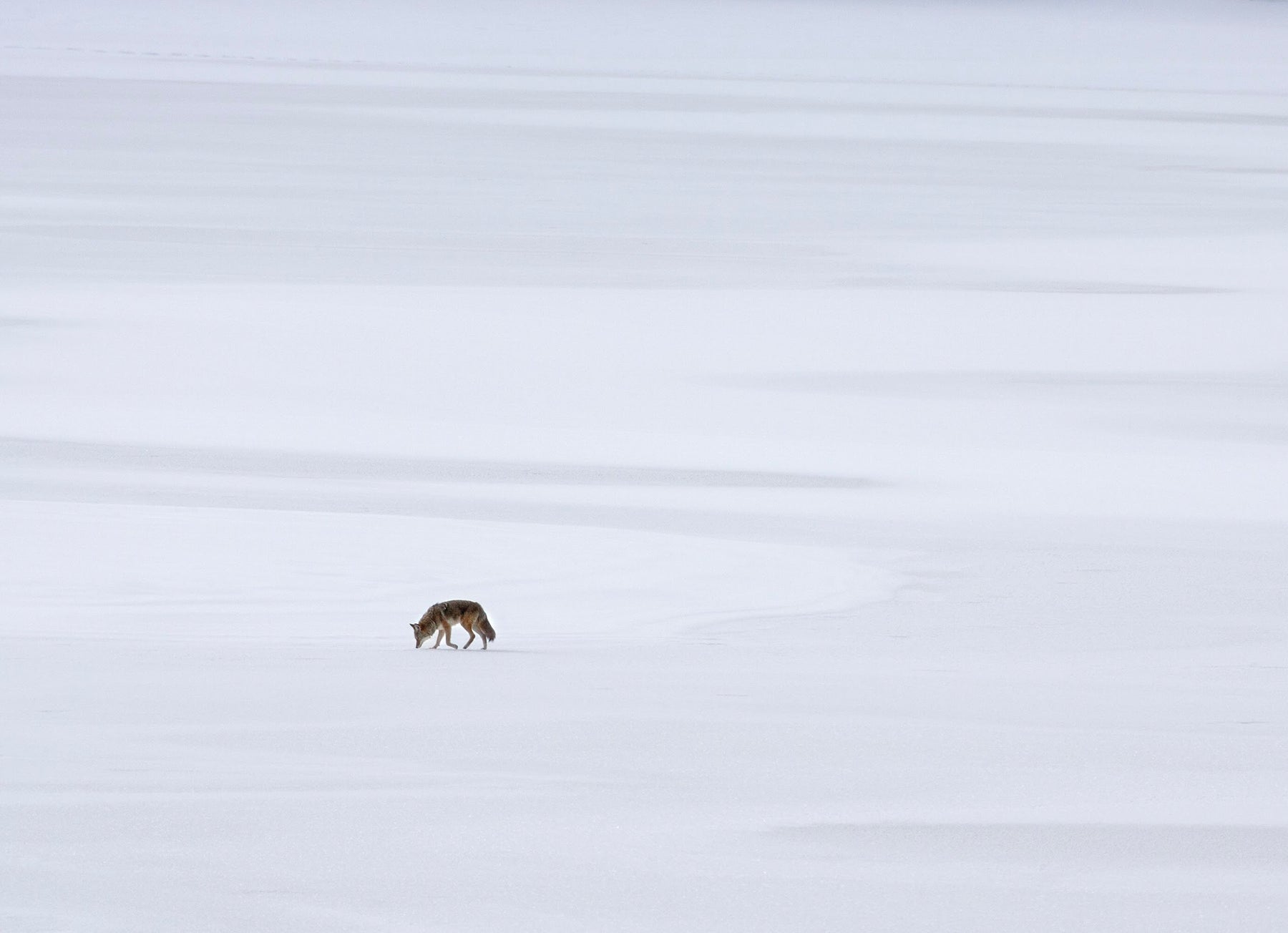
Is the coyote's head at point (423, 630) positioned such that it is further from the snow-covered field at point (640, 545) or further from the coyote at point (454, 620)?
the snow-covered field at point (640, 545)

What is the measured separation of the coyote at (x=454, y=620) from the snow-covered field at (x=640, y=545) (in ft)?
0.24

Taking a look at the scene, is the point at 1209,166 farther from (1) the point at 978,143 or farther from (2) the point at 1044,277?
(2) the point at 1044,277

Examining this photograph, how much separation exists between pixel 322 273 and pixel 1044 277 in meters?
3.42

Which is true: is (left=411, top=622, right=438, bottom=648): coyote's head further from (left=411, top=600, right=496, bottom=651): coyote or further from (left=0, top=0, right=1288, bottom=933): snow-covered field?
(left=0, top=0, right=1288, bottom=933): snow-covered field

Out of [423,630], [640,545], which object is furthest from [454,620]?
[640,545]

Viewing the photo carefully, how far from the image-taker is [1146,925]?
330 centimetres

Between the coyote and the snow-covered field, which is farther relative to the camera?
the coyote

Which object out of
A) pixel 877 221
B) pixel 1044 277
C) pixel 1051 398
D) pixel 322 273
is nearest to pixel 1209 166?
pixel 877 221

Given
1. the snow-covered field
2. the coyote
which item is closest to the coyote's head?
the coyote

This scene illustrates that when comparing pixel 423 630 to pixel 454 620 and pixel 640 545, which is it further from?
pixel 640 545

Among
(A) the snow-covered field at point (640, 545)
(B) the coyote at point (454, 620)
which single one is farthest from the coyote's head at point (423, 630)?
(A) the snow-covered field at point (640, 545)

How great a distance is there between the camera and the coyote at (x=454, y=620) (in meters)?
5.01

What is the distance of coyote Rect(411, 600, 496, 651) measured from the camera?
197 inches

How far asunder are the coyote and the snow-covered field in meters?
0.07
